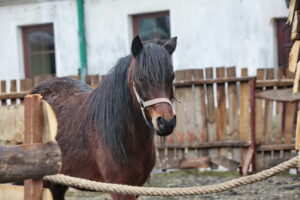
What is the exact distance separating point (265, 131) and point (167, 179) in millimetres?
1591

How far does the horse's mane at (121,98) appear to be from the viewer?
228 inches

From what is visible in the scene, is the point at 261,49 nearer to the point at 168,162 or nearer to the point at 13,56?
the point at 168,162

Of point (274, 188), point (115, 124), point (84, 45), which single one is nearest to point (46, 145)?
point (115, 124)

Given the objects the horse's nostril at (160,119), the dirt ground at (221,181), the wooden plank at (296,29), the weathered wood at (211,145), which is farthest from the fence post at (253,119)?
the wooden plank at (296,29)

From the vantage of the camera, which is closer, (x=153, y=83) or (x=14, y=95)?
(x=153, y=83)

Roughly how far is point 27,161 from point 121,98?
88.1 inches

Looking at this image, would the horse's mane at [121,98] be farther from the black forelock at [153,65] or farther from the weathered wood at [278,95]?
the weathered wood at [278,95]

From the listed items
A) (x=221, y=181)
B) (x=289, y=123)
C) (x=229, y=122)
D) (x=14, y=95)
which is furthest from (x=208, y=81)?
(x=14, y=95)

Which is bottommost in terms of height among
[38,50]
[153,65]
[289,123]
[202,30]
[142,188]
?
[289,123]

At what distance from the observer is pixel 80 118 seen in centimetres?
646

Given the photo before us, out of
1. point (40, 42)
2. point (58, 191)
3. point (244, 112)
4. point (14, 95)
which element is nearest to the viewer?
point (58, 191)

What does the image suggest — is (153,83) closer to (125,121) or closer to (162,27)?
(125,121)

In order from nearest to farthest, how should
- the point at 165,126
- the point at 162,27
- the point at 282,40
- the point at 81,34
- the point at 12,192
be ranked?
the point at 12,192, the point at 165,126, the point at 282,40, the point at 162,27, the point at 81,34

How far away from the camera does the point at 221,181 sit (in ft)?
33.5
